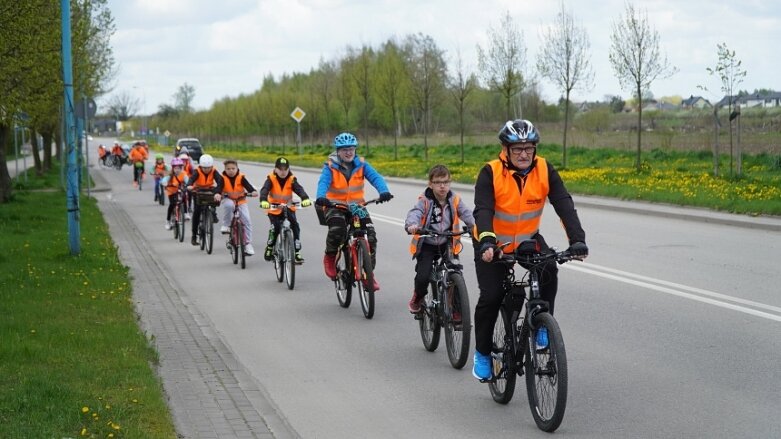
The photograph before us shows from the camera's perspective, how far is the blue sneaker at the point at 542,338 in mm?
6148

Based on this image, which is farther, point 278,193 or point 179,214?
point 179,214

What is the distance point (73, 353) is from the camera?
814 centimetres

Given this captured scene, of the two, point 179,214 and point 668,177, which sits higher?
point 668,177

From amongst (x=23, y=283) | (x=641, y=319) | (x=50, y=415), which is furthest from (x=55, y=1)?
(x=50, y=415)

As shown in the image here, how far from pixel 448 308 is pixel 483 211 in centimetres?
185

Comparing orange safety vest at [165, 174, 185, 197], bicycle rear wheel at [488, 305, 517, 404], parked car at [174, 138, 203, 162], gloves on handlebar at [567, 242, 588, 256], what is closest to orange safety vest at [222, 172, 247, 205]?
orange safety vest at [165, 174, 185, 197]

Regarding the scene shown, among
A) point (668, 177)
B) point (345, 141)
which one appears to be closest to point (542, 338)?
point (345, 141)

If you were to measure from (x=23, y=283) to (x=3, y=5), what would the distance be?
5.89m

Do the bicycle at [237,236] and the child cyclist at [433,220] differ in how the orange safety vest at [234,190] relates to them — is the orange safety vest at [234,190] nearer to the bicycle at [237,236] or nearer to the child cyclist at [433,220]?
the bicycle at [237,236]

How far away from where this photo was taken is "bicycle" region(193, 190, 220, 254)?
1730 centimetres

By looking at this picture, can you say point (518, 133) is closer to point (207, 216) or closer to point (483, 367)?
point (483, 367)

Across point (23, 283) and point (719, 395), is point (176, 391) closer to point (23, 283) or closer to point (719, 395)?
point (719, 395)

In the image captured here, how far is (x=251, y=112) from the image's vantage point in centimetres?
10600

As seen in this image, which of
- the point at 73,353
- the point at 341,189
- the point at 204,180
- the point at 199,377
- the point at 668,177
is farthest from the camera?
the point at 668,177
